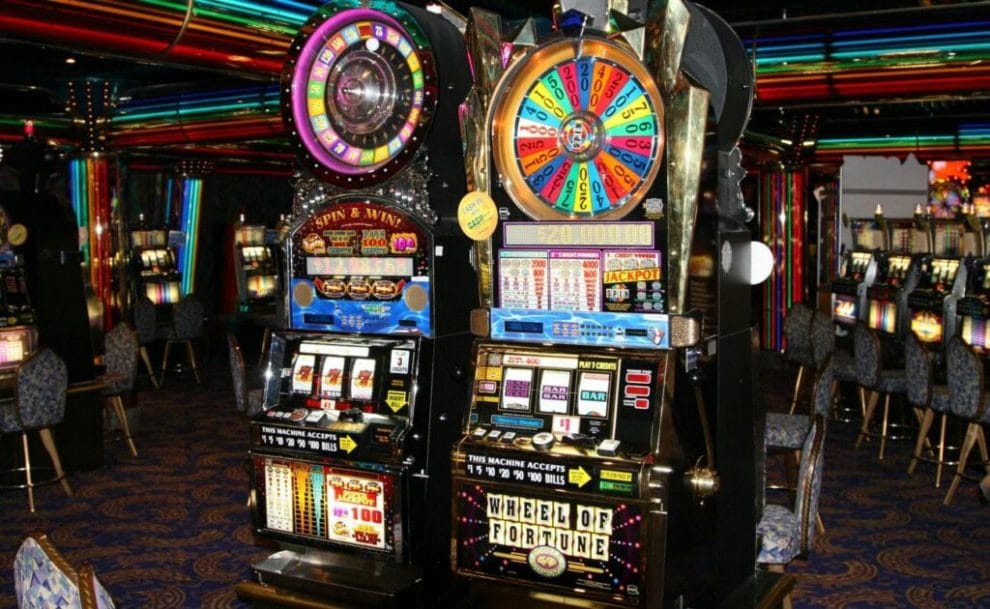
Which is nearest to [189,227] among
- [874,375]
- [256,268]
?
[256,268]

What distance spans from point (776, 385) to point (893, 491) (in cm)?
413

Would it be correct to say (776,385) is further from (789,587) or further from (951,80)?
(789,587)

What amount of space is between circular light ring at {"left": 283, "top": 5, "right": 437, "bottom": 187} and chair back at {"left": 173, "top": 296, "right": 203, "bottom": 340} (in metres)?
7.28

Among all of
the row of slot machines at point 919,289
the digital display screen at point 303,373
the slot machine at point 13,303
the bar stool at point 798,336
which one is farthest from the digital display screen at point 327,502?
the bar stool at point 798,336

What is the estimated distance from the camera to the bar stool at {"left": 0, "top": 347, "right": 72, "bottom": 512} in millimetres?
6113

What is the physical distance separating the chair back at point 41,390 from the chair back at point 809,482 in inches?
182

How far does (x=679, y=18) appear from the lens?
3045 mm

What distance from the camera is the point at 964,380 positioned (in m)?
5.97

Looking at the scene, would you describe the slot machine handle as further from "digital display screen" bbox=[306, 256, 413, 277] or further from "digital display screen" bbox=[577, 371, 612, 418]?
"digital display screen" bbox=[306, 256, 413, 277]

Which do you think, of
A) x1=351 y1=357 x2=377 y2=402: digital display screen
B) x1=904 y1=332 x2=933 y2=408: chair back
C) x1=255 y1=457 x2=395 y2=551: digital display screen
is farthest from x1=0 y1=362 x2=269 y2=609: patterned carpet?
x1=904 y1=332 x2=933 y2=408: chair back

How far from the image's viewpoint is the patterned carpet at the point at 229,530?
15.3ft

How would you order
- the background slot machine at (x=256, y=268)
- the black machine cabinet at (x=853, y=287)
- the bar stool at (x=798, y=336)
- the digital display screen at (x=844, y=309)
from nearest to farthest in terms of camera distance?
the bar stool at (x=798, y=336) < the black machine cabinet at (x=853, y=287) < the digital display screen at (x=844, y=309) < the background slot machine at (x=256, y=268)

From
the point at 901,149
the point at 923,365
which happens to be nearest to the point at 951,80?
the point at 923,365

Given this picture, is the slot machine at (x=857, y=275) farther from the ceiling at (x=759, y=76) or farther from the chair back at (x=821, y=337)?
the chair back at (x=821, y=337)
